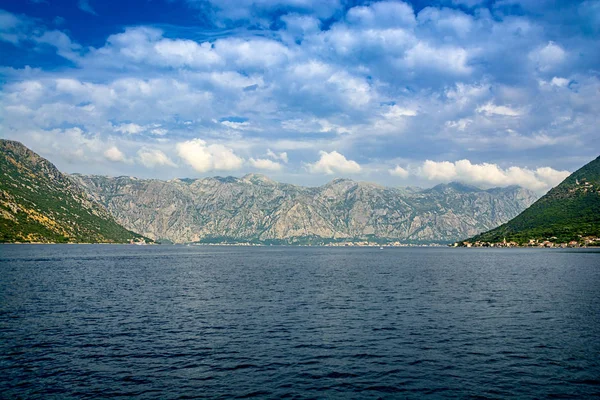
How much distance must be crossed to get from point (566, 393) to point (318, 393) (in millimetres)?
19225

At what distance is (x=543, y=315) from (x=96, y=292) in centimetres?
8453

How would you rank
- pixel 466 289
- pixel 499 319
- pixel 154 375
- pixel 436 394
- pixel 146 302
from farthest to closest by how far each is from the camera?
1. pixel 466 289
2. pixel 146 302
3. pixel 499 319
4. pixel 154 375
5. pixel 436 394

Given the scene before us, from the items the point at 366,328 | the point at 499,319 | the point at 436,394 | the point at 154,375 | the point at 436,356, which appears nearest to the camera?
the point at 436,394

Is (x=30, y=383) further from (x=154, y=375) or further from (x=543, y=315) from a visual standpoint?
(x=543, y=315)

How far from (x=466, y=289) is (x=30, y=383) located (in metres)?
86.7

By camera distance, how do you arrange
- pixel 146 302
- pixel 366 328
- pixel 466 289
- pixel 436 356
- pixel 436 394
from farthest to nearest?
pixel 466 289
pixel 146 302
pixel 366 328
pixel 436 356
pixel 436 394

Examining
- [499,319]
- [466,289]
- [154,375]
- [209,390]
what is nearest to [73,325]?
[154,375]

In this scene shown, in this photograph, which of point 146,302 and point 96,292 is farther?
point 96,292

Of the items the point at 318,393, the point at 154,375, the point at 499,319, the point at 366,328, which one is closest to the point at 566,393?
the point at 318,393

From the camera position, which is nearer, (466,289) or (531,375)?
(531,375)

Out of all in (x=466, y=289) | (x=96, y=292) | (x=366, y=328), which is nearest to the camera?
(x=366, y=328)

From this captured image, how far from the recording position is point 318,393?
31.4 m

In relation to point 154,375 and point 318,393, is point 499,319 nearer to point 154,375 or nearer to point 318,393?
point 318,393

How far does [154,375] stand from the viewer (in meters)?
35.5
